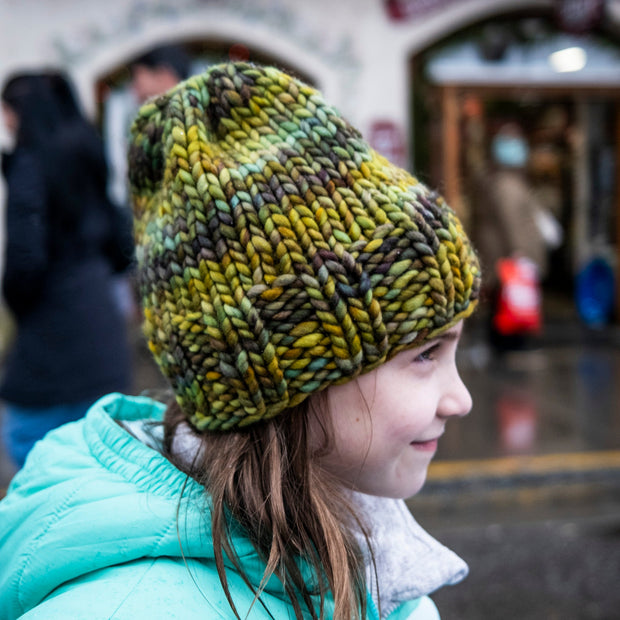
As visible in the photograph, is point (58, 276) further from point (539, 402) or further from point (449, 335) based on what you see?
point (539, 402)

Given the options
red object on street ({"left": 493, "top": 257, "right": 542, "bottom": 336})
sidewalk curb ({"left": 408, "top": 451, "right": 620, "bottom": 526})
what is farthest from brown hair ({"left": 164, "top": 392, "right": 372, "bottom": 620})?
red object on street ({"left": 493, "top": 257, "right": 542, "bottom": 336})

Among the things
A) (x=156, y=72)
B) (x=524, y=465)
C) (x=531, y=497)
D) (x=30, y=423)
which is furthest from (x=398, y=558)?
(x=524, y=465)

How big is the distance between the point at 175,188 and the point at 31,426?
1745 mm

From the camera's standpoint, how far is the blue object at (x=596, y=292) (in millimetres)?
8812

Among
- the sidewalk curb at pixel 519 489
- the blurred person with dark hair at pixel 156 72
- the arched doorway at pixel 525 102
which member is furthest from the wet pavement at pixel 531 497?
the blurred person with dark hair at pixel 156 72

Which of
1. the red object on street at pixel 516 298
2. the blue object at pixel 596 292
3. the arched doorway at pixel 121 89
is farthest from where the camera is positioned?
the blue object at pixel 596 292

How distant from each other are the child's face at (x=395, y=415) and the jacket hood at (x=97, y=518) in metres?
0.25

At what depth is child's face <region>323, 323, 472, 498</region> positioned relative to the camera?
120 centimetres

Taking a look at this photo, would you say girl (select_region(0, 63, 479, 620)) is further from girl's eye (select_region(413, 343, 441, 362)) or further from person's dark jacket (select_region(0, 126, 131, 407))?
person's dark jacket (select_region(0, 126, 131, 407))

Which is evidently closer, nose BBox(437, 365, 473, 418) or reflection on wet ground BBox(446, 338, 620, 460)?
nose BBox(437, 365, 473, 418)

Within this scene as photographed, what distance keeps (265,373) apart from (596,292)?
874 centimetres

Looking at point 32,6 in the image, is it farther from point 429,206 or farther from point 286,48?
point 429,206

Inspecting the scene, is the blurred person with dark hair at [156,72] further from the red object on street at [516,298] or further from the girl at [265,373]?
the red object on street at [516,298]

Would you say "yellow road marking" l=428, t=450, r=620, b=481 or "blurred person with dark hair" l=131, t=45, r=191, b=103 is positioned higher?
"blurred person with dark hair" l=131, t=45, r=191, b=103
